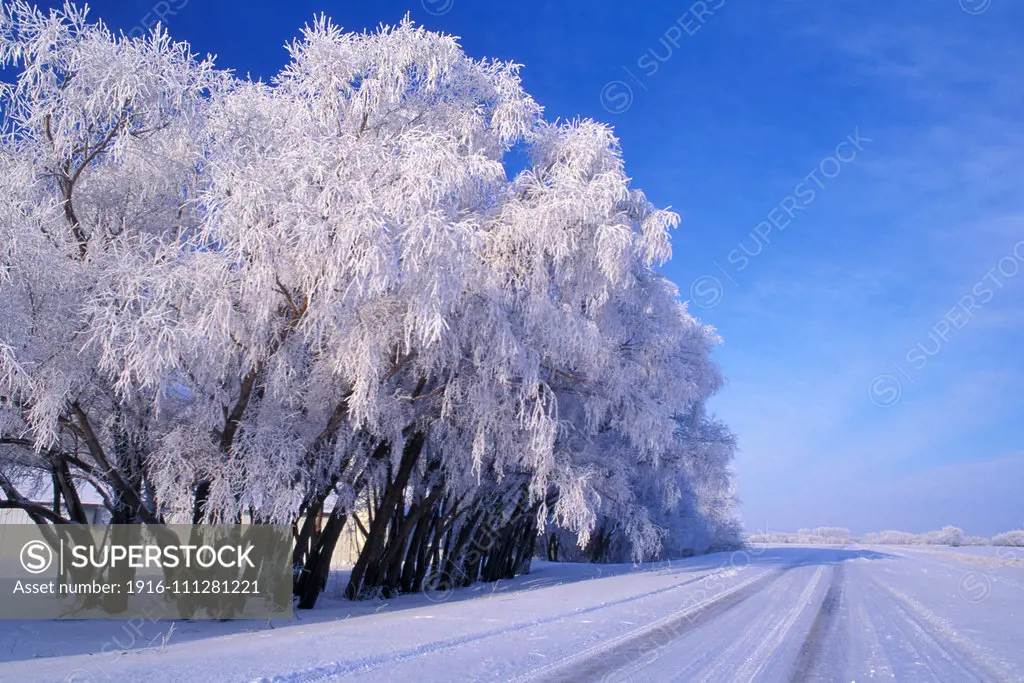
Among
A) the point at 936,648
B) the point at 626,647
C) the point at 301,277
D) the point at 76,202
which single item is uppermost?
the point at 76,202

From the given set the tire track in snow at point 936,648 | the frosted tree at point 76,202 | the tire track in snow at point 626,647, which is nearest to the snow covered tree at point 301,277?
the frosted tree at point 76,202

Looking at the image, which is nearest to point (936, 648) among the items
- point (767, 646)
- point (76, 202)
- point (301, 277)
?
point (767, 646)

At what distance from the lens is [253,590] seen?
10695 millimetres

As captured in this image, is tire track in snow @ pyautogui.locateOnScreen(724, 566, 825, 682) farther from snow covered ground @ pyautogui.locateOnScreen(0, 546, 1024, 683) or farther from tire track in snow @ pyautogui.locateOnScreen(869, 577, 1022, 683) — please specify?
tire track in snow @ pyautogui.locateOnScreen(869, 577, 1022, 683)

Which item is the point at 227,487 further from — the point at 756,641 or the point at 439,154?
the point at 756,641

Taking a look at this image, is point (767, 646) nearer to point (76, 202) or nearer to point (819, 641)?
point (819, 641)

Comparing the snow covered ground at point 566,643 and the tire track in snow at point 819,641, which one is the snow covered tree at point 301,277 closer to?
the snow covered ground at point 566,643

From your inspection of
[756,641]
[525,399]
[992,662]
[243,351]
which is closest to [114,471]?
[243,351]

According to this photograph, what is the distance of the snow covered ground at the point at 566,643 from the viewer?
6.12m

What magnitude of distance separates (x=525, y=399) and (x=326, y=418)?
3.06 m

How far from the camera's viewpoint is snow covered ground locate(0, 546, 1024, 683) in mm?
6121

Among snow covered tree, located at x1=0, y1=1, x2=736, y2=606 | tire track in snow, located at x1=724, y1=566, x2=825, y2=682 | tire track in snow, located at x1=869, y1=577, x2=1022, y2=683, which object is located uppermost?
snow covered tree, located at x1=0, y1=1, x2=736, y2=606

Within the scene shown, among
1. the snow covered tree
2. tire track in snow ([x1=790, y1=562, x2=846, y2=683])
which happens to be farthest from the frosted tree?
tire track in snow ([x1=790, y1=562, x2=846, y2=683])

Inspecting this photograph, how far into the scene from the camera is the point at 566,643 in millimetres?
7770
